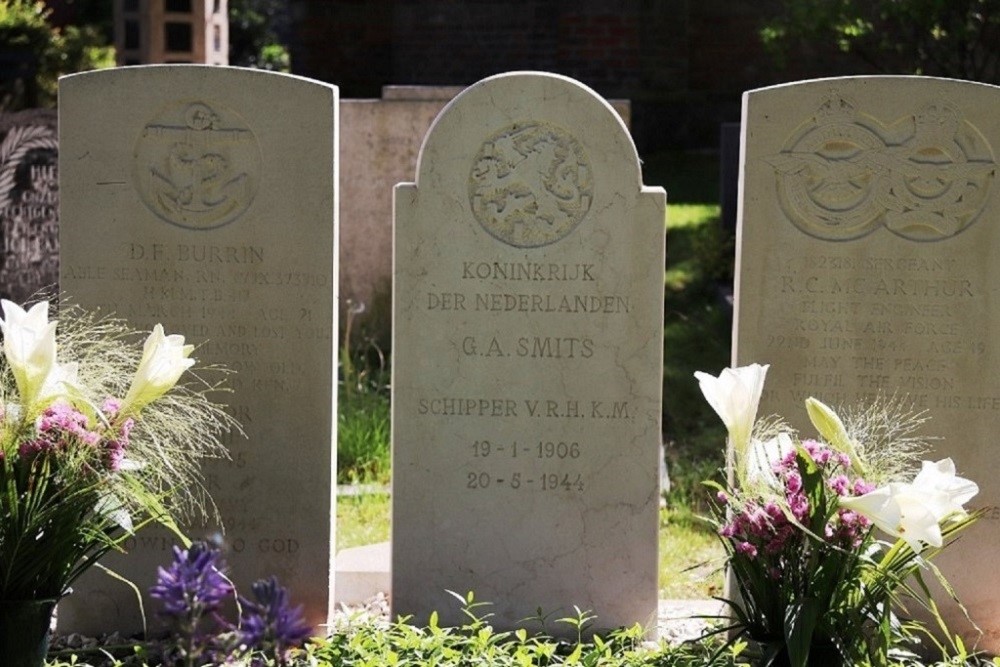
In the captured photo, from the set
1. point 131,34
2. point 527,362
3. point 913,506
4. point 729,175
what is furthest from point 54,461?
point 131,34

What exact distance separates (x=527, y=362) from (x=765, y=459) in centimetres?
114

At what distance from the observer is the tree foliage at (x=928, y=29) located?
11.7 meters

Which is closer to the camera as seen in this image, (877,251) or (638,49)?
(877,251)

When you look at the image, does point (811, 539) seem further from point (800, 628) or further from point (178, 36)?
point (178, 36)

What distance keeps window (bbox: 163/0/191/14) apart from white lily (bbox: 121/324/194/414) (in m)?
7.82

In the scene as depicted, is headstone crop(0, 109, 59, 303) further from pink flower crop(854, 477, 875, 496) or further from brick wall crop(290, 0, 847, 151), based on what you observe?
brick wall crop(290, 0, 847, 151)

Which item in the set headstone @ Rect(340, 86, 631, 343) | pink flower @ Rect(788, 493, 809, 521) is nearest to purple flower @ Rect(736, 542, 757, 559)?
pink flower @ Rect(788, 493, 809, 521)

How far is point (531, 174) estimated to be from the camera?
5.11 meters

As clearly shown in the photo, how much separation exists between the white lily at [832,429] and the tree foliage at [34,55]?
11.8 m

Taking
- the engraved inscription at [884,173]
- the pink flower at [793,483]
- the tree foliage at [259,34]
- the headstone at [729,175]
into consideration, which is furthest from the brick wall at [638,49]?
the tree foliage at [259,34]

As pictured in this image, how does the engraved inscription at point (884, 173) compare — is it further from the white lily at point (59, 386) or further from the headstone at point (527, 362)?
the white lily at point (59, 386)

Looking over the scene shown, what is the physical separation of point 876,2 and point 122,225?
9.34m

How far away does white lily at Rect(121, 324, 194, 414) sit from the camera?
422 centimetres

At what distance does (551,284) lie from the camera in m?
5.14
